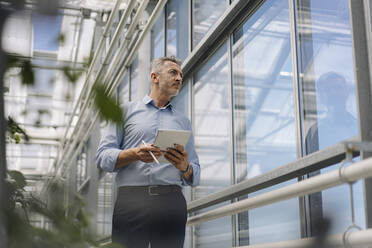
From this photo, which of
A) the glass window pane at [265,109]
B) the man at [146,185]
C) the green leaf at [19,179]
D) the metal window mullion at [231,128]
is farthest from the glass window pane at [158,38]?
the green leaf at [19,179]

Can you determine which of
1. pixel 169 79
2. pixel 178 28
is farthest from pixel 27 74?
pixel 178 28

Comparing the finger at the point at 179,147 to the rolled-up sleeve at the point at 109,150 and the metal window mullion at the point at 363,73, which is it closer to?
the rolled-up sleeve at the point at 109,150

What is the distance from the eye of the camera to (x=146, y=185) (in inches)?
102

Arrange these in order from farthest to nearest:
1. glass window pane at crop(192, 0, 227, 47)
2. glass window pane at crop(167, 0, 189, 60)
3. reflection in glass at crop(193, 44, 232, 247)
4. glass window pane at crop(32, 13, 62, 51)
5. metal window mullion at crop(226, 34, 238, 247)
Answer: glass window pane at crop(167, 0, 189, 60), glass window pane at crop(192, 0, 227, 47), reflection in glass at crop(193, 44, 232, 247), metal window mullion at crop(226, 34, 238, 247), glass window pane at crop(32, 13, 62, 51)

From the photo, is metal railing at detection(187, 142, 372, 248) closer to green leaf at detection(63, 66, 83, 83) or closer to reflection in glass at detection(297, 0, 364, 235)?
reflection in glass at detection(297, 0, 364, 235)

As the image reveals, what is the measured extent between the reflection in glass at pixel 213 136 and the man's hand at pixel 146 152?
1.28 meters

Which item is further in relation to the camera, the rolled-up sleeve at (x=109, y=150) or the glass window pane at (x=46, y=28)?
the rolled-up sleeve at (x=109, y=150)

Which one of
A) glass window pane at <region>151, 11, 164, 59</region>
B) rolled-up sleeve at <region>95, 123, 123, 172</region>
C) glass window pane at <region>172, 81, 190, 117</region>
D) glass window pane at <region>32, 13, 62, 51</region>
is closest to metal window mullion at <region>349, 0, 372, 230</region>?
rolled-up sleeve at <region>95, 123, 123, 172</region>

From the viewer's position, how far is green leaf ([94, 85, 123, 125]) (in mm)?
485

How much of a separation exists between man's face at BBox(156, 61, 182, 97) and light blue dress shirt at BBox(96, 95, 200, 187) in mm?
92

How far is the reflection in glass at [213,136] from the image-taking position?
3730 mm

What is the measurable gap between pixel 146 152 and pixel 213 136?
164 centimetres

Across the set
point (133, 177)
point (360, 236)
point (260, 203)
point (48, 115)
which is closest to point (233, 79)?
point (133, 177)

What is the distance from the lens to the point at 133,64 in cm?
692
